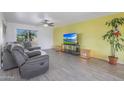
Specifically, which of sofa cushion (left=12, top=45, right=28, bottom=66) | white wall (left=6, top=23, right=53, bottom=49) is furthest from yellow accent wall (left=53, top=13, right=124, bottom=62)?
sofa cushion (left=12, top=45, right=28, bottom=66)

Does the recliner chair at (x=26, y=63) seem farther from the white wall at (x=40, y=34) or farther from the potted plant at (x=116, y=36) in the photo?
the white wall at (x=40, y=34)

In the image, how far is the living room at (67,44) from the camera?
263cm

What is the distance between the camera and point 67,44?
650 centimetres

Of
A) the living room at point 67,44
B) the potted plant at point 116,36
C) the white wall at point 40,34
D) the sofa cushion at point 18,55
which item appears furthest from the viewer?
the white wall at point 40,34

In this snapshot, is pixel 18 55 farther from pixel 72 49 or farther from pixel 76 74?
pixel 72 49

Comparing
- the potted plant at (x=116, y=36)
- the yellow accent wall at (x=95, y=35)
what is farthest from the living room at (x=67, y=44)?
the potted plant at (x=116, y=36)

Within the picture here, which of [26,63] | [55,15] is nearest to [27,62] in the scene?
[26,63]

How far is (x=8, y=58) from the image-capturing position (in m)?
3.05

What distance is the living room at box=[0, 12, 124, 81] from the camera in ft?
8.64

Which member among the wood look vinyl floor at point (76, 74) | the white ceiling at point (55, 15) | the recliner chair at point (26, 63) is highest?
the white ceiling at point (55, 15)

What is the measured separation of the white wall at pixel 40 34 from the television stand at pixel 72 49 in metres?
Result: 2.27
